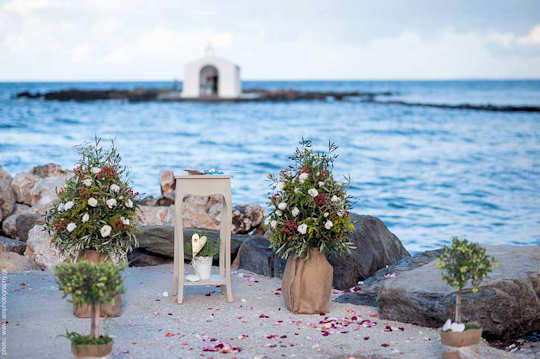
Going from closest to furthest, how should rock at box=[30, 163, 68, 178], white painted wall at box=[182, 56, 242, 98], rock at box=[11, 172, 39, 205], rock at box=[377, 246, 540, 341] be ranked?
rock at box=[377, 246, 540, 341]
rock at box=[11, 172, 39, 205]
rock at box=[30, 163, 68, 178]
white painted wall at box=[182, 56, 242, 98]

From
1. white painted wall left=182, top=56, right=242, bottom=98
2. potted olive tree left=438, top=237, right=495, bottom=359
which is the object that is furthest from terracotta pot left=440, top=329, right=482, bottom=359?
white painted wall left=182, top=56, right=242, bottom=98

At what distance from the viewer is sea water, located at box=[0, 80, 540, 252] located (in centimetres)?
1438

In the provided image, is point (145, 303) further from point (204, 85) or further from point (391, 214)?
point (204, 85)

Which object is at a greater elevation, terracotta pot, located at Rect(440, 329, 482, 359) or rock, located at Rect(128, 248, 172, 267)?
terracotta pot, located at Rect(440, 329, 482, 359)

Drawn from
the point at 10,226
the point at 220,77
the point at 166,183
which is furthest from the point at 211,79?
the point at 10,226

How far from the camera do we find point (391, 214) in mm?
14375

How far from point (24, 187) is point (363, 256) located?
7.38 meters

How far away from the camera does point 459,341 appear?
178 inches

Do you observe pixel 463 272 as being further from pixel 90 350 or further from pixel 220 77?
pixel 220 77

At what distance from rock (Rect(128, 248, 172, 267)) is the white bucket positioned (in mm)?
1819

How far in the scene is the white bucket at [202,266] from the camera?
641 centimetres

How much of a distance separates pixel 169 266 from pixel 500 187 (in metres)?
12.1

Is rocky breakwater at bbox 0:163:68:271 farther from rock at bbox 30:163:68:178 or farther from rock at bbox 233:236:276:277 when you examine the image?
rock at bbox 233:236:276:277

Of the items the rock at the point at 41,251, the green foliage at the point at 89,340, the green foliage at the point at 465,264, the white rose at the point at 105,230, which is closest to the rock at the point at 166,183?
the rock at the point at 41,251
